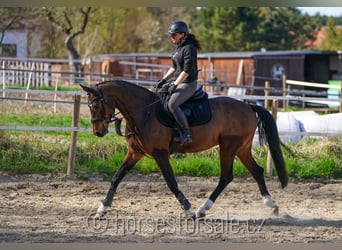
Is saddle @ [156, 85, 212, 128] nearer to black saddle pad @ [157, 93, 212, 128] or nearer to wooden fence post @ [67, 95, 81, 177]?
black saddle pad @ [157, 93, 212, 128]

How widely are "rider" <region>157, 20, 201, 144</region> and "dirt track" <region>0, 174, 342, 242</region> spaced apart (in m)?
1.14

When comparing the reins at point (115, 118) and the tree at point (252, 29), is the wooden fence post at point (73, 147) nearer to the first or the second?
the reins at point (115, 118)

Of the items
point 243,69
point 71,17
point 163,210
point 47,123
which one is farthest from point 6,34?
point 163,210

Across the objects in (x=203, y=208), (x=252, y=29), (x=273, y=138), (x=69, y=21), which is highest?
(x=252, y=29)

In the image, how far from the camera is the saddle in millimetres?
8406

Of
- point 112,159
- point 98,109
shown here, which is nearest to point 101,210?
point 98,109

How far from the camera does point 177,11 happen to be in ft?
183

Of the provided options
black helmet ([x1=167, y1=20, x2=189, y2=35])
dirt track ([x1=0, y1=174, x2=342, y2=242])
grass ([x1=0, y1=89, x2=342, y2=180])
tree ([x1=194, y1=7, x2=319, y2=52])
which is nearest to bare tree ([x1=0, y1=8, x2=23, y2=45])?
grass ([x1=0, y1=89, x2=342, y2=180])

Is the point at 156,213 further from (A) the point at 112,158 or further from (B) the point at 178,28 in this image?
(A) the point at 112,158

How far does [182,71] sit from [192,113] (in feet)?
1.81

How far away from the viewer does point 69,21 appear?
36938mm

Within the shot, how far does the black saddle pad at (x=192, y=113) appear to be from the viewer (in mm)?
8406

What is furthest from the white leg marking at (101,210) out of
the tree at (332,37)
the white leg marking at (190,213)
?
the tree at (332,37)

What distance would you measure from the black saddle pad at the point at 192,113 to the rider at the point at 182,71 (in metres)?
0.13
